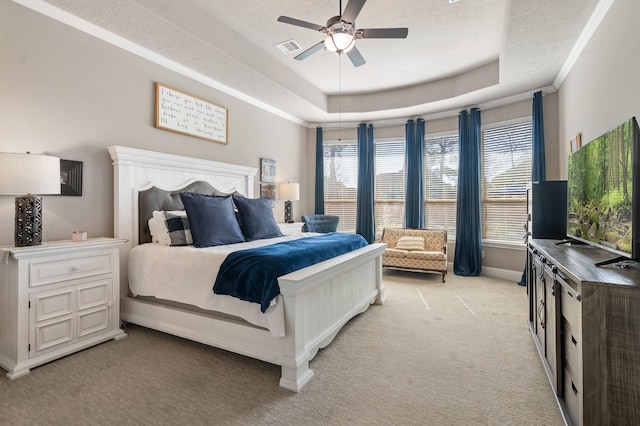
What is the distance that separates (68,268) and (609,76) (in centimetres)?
443

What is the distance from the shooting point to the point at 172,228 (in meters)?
2.99

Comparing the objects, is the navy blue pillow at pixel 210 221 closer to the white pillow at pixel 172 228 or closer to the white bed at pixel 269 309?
the white pillow at pixel 172 228

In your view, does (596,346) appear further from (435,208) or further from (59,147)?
(435,208)

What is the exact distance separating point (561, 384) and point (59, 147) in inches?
158

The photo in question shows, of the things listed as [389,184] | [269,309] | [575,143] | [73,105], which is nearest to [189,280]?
[269,309]

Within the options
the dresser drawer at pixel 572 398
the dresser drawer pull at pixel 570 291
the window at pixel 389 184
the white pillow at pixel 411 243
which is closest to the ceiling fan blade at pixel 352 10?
the dresser drawer pull at pixel 570 291

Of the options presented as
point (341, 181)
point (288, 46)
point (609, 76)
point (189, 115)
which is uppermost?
point (288, 46)

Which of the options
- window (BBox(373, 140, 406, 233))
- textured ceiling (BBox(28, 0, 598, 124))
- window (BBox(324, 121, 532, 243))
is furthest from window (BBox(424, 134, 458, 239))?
textured ceiling (BBox(28, 0, 598, 124))

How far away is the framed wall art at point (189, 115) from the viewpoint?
3.54 meters

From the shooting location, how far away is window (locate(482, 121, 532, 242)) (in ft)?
15.7

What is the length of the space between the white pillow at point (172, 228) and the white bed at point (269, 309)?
9.1 inches

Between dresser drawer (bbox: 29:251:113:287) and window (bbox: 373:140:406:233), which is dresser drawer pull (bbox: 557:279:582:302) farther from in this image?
window (bbox: 373:140:406:233)

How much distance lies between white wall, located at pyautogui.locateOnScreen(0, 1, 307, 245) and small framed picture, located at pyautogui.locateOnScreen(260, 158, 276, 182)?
4.58ft

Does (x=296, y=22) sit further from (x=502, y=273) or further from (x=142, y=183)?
(x=502, y=273)
